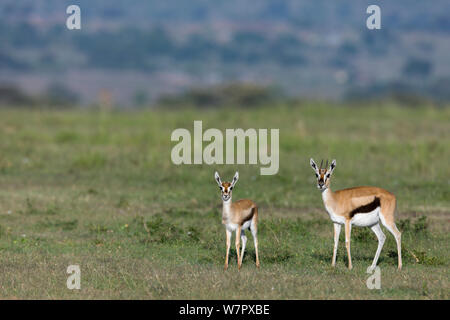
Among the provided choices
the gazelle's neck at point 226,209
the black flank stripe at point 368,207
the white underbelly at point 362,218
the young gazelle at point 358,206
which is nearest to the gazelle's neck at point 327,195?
the young gazelle at point 358,206

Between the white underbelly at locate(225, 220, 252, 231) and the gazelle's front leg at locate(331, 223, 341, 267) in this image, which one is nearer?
the white underbelly at locate(225, 220, 252, 231)

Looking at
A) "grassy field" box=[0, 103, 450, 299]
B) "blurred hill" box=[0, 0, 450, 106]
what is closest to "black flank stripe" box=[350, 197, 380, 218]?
"grassy field" box=[0, 103, 450, 299]

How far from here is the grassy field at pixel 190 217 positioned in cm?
895

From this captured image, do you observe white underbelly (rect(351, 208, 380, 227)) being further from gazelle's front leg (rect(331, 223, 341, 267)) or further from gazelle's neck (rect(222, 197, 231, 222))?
gazelle's neck (rect(222, 197, 231, 222))

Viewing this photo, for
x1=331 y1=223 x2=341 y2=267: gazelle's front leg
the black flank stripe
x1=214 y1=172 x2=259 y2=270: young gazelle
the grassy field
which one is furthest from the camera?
x1=331 y1=223 x2=341 y2=267: gazelle's front leg

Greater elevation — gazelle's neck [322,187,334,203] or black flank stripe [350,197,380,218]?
gazelle's neck [322,187,334,203]

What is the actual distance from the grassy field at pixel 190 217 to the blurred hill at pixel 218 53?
58606 millimetres

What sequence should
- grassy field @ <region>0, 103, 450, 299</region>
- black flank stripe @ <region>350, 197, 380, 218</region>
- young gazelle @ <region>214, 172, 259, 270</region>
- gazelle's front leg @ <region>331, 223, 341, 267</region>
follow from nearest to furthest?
grassy field @ <region>0, 103, 450, 299</region>
young gazelle @ <region>214, 172, 259, 270</region>
black flank stripe @ <region>350, 197, 380, 218</region>
gazelle's front leg @ <region>331, 223, 341, 267</region>

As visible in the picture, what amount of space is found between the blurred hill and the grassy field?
58.6 meters

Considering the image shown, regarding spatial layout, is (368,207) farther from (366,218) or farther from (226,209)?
(226,209)

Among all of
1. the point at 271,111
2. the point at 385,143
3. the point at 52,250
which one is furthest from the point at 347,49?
the point at 52,250

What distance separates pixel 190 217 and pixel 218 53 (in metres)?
107

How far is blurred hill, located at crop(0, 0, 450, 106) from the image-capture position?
98.6 m
